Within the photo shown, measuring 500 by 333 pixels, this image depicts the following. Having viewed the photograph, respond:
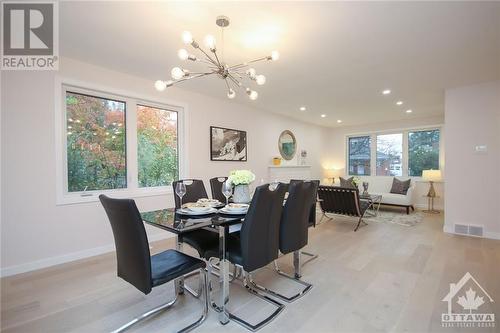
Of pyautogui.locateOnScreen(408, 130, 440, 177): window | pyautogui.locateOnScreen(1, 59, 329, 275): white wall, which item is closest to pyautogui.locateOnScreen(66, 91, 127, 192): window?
pyautogui.locateOnScreen(1, 59, 329, 275): white wall

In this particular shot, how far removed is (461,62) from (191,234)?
12.9 ft

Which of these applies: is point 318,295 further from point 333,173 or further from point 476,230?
point 333,173

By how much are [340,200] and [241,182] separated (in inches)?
116

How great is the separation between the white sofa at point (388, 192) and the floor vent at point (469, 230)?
1.72 meters

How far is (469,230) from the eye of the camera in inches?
157

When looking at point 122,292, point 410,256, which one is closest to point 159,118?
point 122,292

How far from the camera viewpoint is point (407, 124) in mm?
6777

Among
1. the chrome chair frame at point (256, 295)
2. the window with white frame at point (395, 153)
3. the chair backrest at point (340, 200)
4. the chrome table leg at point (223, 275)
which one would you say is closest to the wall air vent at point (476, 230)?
the chair backrest at point (340, 200)

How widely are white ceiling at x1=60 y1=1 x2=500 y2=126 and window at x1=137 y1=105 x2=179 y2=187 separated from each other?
2.03ft

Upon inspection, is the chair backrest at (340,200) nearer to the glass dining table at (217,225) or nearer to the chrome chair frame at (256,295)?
the chrome chair frame at (256,295)

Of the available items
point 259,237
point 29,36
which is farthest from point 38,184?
point 259,237

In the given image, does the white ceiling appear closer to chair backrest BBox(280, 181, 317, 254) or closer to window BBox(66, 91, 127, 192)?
window BBox(66, 91, 127, 192)

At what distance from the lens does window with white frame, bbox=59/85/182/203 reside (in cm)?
311

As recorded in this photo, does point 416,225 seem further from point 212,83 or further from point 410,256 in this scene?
point 212,83
